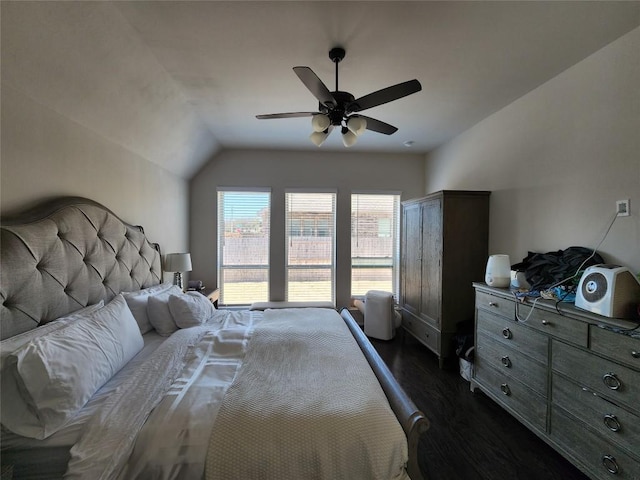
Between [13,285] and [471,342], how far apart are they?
3404 mm

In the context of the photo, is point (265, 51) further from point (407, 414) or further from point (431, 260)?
point (431, 260)

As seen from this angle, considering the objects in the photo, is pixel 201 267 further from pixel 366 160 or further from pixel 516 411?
pixel 516 411

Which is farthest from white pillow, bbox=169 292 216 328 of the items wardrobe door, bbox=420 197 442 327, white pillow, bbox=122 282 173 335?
wardrobe door, bbox=420 197 442 327

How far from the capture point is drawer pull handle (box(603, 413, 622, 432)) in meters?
1.44

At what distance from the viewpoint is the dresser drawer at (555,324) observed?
1629 mm

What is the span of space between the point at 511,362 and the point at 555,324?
0.52 meters

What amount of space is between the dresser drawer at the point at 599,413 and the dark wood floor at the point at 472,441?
1.26ft

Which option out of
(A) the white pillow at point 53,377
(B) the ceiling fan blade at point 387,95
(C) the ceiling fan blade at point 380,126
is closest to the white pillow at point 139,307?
(A) the white pillow at point 53,377

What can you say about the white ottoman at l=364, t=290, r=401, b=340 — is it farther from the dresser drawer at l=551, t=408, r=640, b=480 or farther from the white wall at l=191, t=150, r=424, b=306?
the dresser drawer at l=551, t=408, r=640, b=480

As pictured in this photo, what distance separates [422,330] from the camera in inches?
133

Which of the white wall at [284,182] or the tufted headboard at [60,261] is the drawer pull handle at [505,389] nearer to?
the white wall at [284,182]

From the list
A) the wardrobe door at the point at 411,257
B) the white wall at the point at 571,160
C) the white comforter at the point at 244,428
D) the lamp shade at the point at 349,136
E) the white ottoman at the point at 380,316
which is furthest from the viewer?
the white ottoman at the point at 380,316

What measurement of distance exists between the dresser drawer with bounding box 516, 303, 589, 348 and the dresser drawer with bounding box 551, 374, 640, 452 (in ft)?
0.90

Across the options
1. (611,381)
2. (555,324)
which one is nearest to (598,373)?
(611,381)
